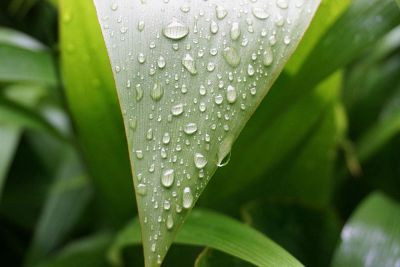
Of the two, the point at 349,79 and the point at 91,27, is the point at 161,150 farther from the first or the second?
the point at 349,79

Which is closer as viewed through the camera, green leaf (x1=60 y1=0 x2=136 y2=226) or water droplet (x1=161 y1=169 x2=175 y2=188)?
water droplet (x1=161 y1=169 x2=175 y2=188)

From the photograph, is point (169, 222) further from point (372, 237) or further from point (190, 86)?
point (372, 237)

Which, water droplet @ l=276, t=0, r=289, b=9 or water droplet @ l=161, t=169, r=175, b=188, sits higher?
water droplet @ l=276, t=0, r=289, b=9

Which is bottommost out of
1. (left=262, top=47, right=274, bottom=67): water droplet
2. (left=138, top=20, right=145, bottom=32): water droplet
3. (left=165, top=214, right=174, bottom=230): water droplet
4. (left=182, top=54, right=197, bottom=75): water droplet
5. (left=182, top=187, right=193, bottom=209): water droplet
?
(left=165, top=214, right=174, bottom=230): water droplet

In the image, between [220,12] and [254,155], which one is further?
→ [254,155]

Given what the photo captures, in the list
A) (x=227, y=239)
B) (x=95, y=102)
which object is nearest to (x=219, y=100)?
(x=227, y=239)

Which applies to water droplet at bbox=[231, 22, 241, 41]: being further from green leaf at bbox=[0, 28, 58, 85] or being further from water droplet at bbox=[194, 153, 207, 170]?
green leaf at bbox=[0, 28, 58, 85]

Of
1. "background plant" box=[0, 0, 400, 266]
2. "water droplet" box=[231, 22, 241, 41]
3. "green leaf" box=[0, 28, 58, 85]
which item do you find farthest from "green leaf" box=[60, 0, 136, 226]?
"water droplet" box=[231, 22, 241, 41]
